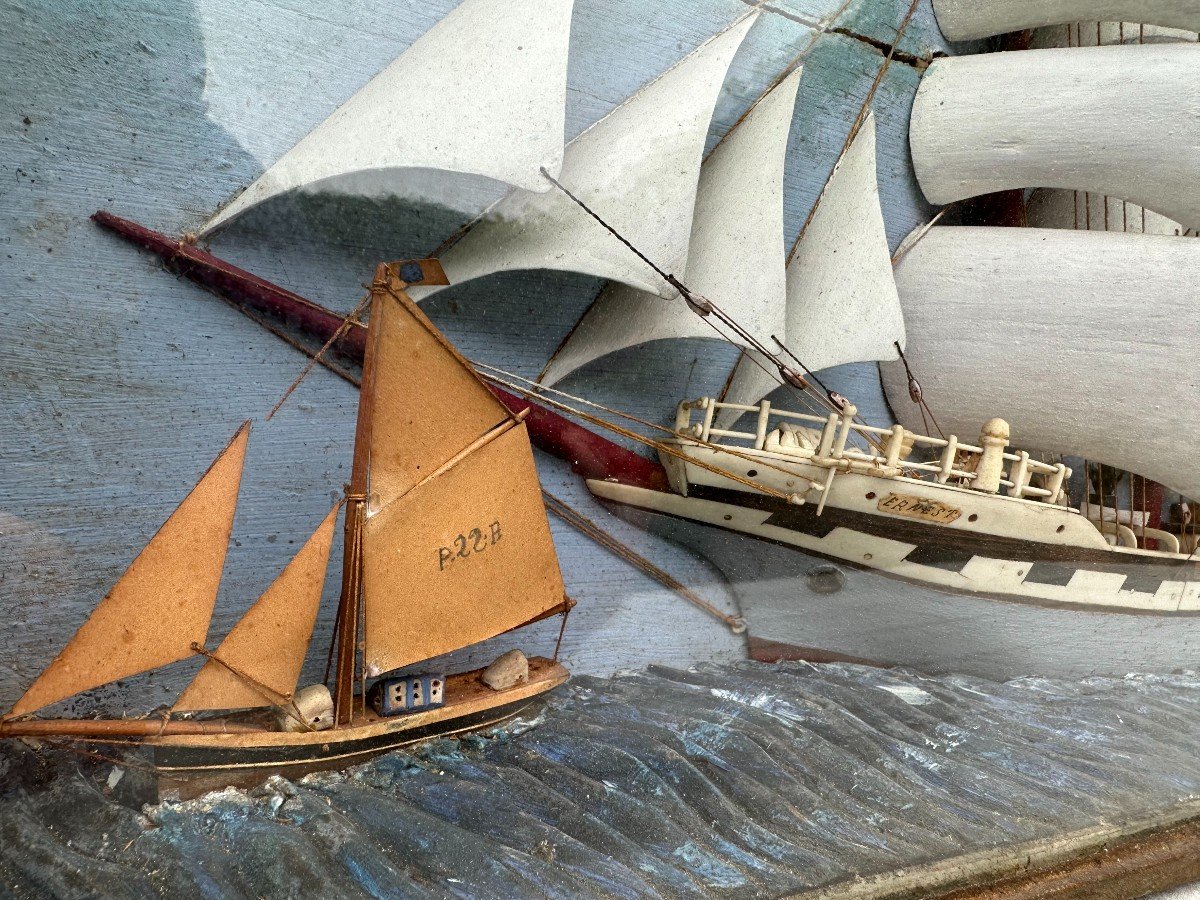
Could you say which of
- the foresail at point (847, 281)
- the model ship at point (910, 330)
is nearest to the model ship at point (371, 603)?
the model ship at point (910, 330)

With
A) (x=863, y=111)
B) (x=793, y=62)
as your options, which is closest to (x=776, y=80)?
(x=793, y=62)

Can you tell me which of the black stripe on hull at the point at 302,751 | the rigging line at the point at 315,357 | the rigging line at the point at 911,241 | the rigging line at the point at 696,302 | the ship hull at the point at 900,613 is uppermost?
the rigging line at the point at 911,241

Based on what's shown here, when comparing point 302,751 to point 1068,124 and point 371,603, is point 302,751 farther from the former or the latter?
point 1068,124

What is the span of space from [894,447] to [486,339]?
97 centimetres

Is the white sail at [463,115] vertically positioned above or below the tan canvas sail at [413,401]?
above

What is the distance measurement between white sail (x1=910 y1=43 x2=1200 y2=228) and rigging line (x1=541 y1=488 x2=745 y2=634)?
1.39 meters

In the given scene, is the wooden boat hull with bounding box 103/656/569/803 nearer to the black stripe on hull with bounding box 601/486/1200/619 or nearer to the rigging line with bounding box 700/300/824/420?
the black stripe on hull with bounding box 601/486/1200/619

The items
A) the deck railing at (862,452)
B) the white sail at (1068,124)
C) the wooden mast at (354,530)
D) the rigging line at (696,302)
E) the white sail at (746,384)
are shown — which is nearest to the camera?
the wooden mast at (354,530)

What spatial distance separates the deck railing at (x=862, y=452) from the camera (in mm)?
2170

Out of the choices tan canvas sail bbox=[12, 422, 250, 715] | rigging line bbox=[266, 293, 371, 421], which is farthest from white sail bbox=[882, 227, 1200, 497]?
tan canvas sail bbox=[12, 422, 250, 715]

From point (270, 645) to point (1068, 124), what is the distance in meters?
2.38

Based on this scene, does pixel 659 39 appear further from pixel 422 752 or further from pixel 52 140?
pixel 422 752

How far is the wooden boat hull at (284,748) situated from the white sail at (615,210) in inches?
33.9

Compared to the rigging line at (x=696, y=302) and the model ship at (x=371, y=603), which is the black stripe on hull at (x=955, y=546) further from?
the model ship at (x=371, y=603)
